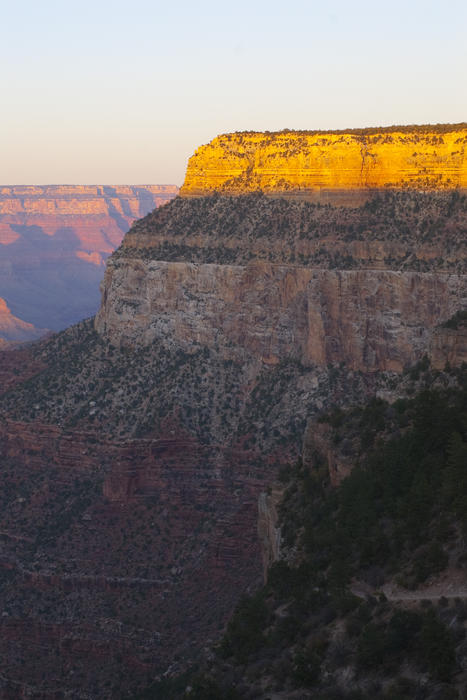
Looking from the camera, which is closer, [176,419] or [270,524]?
[270,524]

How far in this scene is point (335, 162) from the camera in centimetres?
7062

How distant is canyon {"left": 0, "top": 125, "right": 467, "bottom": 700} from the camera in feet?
193

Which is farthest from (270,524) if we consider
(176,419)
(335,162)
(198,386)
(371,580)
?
(335,162)

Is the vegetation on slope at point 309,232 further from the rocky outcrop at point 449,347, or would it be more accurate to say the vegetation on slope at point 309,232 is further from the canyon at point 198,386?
the rocky outcrop at point 449,347

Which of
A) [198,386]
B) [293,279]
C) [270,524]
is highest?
[293,279]

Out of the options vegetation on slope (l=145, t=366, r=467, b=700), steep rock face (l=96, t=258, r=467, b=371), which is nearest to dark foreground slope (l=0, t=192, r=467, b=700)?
steep rock face (l=96, t=258, r=467, b=371)

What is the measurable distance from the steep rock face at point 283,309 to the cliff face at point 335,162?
6.63 metres

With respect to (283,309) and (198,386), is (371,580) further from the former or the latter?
(198,386)

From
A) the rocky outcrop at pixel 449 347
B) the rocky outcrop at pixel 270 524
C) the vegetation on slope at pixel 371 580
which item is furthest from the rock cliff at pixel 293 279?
the vegetation on slope at pixel 371 580

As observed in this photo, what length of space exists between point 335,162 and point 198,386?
16786 mm

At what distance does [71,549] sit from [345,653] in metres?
42.1

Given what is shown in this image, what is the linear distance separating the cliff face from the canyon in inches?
6.3

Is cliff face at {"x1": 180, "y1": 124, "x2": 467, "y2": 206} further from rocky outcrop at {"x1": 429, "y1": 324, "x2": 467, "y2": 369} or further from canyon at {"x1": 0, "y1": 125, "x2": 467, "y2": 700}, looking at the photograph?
rocky outcrop at {"x1": 429, "y1": 324, "x2": 467, "y2": 369}

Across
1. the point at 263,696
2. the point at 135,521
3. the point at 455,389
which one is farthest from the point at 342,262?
the point at 263,696
